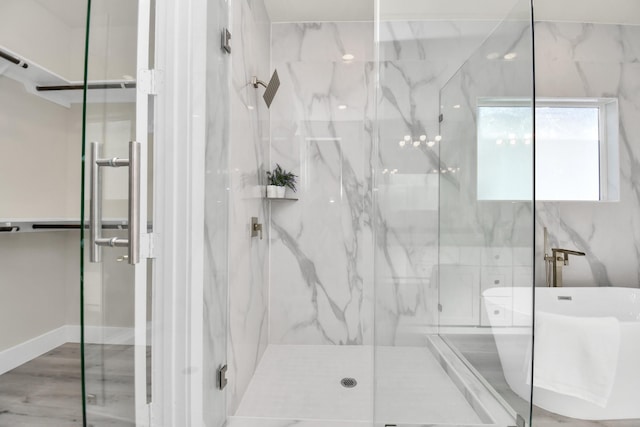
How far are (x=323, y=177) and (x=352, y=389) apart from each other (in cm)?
157

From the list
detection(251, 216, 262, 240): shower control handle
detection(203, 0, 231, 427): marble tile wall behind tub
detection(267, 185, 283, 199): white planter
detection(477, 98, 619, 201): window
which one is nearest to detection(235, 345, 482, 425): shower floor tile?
detection(203, 0, 231, 427): marble tile wall behind tub

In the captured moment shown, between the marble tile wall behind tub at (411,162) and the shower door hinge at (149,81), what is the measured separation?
0.89m

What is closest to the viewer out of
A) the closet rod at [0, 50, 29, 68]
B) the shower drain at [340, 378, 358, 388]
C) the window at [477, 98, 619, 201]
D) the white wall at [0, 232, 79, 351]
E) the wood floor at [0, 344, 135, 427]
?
the wood floor at [0, 344, 135, 427]

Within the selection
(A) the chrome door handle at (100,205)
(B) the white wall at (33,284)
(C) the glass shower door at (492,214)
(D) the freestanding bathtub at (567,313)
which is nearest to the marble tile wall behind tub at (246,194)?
(A) the chrome door handle at (100,205)

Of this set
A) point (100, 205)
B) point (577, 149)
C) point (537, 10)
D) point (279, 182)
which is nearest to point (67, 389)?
point (100, 205)

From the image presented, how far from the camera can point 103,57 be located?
0.99 m

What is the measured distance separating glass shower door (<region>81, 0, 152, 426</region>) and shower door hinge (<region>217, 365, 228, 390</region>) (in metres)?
0.36

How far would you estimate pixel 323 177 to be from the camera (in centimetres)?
273

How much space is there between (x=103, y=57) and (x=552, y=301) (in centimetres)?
312

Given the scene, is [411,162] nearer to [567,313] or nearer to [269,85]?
[269,85]

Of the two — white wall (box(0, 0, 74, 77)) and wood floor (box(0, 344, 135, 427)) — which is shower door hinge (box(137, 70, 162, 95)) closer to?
wood floor (box(0, 344, 135, 427))

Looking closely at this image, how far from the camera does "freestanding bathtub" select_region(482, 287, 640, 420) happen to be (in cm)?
121

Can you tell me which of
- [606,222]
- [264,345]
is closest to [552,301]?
[606,222]

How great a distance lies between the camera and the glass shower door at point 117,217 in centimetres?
92
